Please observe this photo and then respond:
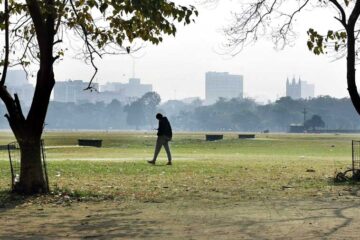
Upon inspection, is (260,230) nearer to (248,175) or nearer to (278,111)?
(248,175)

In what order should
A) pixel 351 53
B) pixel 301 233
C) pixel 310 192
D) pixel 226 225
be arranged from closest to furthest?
pixel 301 233, pixel 226 225, pixel 310 192, pixel 351 53

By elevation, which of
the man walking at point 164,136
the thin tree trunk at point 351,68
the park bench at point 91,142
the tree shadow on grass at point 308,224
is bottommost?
the tree shadow on grass at point 308,224

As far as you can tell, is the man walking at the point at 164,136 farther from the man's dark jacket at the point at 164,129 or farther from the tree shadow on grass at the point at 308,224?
the tree shadow on grass at the point at 308,224

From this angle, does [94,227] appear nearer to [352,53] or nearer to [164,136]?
[352,53]

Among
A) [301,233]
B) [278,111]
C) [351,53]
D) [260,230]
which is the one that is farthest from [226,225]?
[278,111]

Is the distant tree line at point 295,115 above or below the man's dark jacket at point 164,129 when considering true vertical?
above

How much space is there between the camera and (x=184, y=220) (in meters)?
9.73

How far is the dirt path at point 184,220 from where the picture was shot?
8.49 metres

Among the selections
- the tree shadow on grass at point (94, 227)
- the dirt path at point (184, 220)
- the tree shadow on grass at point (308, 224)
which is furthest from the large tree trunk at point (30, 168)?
the tree shadow on grass at point (308, 224)

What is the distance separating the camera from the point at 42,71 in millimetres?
12812

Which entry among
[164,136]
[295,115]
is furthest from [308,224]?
[295,115]

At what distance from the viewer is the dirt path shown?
849 centimetres

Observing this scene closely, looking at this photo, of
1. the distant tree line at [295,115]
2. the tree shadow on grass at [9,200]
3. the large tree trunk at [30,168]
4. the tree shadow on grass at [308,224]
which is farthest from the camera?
the distant tree line at [295,115]

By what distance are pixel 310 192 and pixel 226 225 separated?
498 cm
